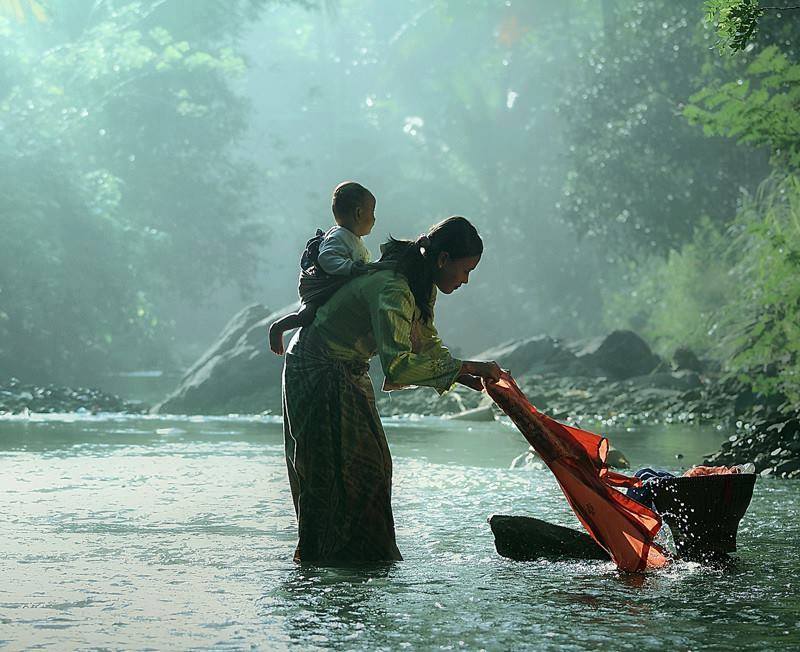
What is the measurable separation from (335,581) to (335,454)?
0.68m

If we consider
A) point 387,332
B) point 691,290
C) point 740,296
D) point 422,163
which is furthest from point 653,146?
point 387,332

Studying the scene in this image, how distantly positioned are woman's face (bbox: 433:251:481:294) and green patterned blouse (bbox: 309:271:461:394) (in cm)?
11

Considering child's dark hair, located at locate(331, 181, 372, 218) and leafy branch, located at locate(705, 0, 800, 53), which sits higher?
leafy branch, located at locate(705, 0, 800, 53)

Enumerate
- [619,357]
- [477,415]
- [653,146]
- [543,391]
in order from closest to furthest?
[477,415], [543,391], [619,357], [653,146]

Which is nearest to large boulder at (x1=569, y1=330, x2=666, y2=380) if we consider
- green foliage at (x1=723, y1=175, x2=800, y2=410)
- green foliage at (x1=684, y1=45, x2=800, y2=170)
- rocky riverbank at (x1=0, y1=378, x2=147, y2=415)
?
green foliage at (x1=723, y1=175, x2=800, y2=410)

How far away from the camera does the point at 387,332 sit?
21.2 ft

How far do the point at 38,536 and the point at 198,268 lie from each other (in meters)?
46.5

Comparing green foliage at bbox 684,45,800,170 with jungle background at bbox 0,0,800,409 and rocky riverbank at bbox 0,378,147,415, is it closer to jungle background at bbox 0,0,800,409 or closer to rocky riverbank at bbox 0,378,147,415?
jungle background at bbox 0,0,800,409

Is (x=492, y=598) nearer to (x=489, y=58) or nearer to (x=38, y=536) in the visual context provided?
(x=38, y=536)

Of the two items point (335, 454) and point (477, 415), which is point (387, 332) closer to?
point (335, 454)

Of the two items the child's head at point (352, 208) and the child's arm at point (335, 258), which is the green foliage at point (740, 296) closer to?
the child's head at point (352, 208)

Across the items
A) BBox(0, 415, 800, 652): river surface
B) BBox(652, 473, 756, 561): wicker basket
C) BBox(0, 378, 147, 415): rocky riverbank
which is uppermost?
BBox(0, 378, 147, 415): rocky riverbank

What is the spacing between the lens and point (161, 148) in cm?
5009

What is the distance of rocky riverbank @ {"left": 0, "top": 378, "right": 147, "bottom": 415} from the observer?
2431 cm
